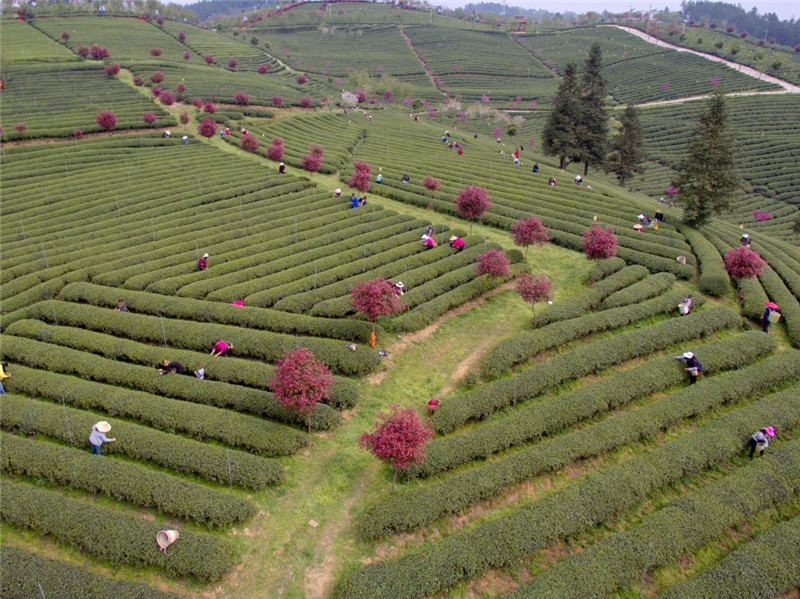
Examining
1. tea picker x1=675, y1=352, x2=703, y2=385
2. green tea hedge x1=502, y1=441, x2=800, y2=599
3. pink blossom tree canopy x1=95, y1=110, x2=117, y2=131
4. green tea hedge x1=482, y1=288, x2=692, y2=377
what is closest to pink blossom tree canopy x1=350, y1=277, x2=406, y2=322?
green tea hedge x1=482, y1=288, x2=692, y2=377

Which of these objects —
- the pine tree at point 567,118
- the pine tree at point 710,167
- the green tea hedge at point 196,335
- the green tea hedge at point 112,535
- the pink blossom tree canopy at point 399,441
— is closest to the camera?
the green tea hedge at point 112,535

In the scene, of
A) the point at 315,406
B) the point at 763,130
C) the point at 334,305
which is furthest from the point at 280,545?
the point at 763,130

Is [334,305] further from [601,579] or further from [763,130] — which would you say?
[763,130]

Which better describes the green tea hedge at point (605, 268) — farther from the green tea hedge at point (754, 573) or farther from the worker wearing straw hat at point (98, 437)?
the worker wearing straw hat at point (98, 437)

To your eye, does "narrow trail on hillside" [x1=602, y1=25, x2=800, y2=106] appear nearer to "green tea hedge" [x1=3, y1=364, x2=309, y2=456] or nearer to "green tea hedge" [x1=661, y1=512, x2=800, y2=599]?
"green tea hedge" [x1=661, y1=512, x2=800, y2=599]

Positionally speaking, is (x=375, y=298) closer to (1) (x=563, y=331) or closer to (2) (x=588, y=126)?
(1) (x=563, y=331)

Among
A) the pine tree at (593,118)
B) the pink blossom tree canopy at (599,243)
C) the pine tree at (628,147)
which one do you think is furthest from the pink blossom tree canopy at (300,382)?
the pine tree at (628,147)
